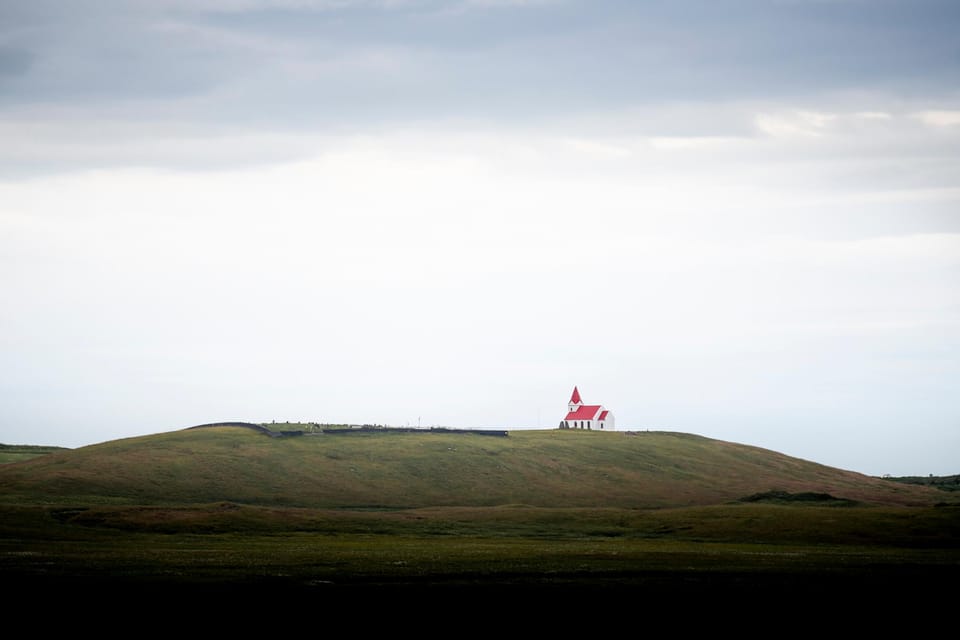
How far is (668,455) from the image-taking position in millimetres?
167375

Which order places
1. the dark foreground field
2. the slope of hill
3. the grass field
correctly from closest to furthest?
1. the dark foreground field
2. the grass field
3. the slope of hill

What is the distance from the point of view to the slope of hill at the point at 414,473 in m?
124

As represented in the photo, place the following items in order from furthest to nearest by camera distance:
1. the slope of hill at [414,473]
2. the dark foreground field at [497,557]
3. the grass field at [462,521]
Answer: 1. the slope of hill at [414,473]
2. the grass field at [462,521]
3. the dark foreground field at [497,557]

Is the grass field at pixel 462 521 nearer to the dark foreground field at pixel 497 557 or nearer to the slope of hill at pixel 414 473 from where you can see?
the dark foreground field at pixel 497 557

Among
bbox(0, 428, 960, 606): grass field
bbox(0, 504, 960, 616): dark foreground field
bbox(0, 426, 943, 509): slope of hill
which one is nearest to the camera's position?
bbox(0, 504, 960, 616): dark foreground field

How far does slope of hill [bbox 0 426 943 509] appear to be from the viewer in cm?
12362

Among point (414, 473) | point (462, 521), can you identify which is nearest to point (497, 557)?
point (462, 521)

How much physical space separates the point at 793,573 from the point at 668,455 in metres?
110

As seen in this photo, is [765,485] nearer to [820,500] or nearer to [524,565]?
[820,500]

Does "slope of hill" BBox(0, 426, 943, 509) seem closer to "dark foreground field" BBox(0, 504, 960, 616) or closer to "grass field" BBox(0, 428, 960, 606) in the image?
"grass field" BBox(0, 428, 960, 606)

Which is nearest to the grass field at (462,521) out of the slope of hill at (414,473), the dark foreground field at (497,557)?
the dark foreground field at (497,557)

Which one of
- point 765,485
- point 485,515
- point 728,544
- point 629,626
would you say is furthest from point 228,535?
point 765,485

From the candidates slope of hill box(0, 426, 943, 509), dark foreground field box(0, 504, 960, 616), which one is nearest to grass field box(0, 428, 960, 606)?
dark foreground field box(0, 504, 960, 616)

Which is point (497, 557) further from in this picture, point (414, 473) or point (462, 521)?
point (414, 473)
